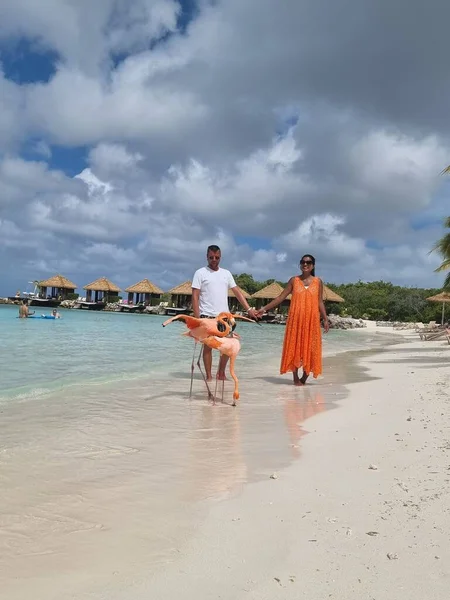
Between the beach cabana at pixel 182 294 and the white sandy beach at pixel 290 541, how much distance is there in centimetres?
5761

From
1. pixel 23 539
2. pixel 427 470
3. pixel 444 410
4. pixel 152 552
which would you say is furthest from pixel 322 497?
pixel 444 410

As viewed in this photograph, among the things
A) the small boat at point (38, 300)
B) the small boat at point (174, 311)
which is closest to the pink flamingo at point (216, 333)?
the small boat at point (174, 311)

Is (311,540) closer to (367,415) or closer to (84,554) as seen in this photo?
(84,554)

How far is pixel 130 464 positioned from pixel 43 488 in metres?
0.62

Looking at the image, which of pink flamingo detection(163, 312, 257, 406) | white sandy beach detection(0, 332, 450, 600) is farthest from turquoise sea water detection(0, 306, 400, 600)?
pink flamingo detection(163, 312, 257, 406)

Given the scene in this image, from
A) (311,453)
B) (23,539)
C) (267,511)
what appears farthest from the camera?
(311,453)

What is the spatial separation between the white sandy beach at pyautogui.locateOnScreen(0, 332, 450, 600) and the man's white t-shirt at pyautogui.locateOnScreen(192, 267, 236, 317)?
334cm

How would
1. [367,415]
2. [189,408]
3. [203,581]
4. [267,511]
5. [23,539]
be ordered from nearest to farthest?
[203,581] → [23,539] → [267,511] → [367,415] → [189,408]

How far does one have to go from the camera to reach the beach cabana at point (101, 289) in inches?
2908

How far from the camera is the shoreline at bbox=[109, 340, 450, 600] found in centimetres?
179

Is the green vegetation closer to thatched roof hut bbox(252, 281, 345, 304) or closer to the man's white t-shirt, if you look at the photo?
thatched roof hut bbox(252, 281, 345, 304)

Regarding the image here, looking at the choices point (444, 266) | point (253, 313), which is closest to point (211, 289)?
point (253, 313)

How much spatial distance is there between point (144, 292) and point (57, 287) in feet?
43.6

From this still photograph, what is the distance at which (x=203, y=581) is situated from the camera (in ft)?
6.03
